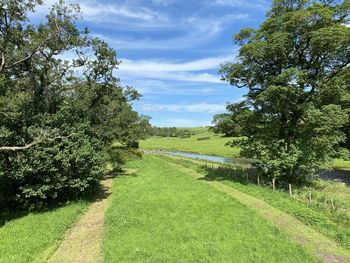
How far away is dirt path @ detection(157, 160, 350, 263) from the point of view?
13406 mm

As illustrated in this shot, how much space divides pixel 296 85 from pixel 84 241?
21510mm

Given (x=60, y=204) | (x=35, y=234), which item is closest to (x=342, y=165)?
(x=60, y=204)

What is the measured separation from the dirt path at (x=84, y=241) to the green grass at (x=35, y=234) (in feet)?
1.41

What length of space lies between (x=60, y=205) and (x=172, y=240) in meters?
11.2

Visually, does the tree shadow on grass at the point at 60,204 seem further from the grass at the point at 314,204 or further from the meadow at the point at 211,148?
the meadow at the point at 211,148

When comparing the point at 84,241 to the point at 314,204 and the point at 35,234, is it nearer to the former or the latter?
the point at 35,234

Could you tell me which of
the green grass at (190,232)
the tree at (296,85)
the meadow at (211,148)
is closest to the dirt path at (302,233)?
the green grass at (190,232)

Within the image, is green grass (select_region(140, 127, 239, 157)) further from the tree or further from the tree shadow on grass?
the tree shadow on grass

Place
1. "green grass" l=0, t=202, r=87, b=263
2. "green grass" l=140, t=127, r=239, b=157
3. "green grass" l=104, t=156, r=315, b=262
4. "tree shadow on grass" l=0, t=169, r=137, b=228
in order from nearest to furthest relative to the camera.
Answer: "green grass" l=104, t=156, r=315, b=262 < "green grass" l=0, t=202, r=87, b=263 < "tree shadow on grass" l=0, t=169, r=137, b=228 < "green grass" l=140, t=127, r=239, b=157

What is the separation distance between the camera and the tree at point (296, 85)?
26.0m

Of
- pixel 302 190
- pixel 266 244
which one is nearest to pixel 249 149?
pixel 302 190

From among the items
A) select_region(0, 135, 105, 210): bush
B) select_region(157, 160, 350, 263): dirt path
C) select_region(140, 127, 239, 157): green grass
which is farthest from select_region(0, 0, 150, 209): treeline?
select_region(140, 127, 239, 157): green grass

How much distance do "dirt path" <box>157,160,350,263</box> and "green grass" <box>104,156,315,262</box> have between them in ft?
2.13

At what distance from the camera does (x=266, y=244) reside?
47.6 feet
